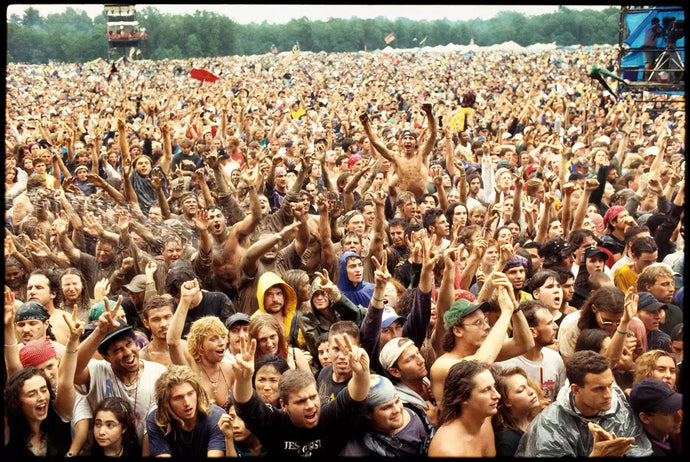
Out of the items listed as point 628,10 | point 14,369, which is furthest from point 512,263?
point 628,10

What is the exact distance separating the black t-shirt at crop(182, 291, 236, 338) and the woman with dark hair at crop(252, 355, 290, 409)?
40.5 inches

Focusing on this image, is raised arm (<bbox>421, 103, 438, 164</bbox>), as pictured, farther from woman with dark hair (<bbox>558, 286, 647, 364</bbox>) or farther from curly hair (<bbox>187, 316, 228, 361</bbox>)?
curly hair (<bbox>187, 316, 228, 361</bbox>)

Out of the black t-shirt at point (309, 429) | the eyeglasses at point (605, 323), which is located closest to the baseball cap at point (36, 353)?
the black t-shirt at point (309, 429)

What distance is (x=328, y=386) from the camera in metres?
3.99

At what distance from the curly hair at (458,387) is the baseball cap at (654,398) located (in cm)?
70

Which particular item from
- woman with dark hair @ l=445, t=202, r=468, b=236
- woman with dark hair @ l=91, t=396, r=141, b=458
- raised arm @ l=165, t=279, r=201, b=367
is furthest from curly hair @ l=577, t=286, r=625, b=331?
woman with dark hair @ l=91, t=396, r=141, b=458

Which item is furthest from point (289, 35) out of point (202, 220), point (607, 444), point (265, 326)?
point (607, 444)

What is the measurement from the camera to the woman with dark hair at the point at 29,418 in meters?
3.55

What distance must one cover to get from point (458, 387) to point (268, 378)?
914 millimetres

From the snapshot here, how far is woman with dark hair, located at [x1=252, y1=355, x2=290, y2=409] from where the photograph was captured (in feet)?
12.9

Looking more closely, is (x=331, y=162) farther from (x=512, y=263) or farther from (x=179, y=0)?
(x=179, y=0)

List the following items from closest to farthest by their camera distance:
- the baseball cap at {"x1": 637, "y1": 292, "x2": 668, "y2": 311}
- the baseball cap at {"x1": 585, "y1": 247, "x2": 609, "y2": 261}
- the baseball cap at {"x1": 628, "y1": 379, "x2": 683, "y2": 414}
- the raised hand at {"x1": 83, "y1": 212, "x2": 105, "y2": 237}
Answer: the baseball cap at {"x1": 628, "y1": 379, "x2": 683, "y2": 414}
the baseball cap at {"x1": 637, "y1": 292, "x2": 668, "y2": 311}
the baseball cap at {"x1": 585, "y1": 247, "x2": 609, "y2": 261}
the raised hand at {"x1": 83, "y1": 212, "x2": 105, "y2": 237}

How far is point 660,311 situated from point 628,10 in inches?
278

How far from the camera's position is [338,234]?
21.8 ft
